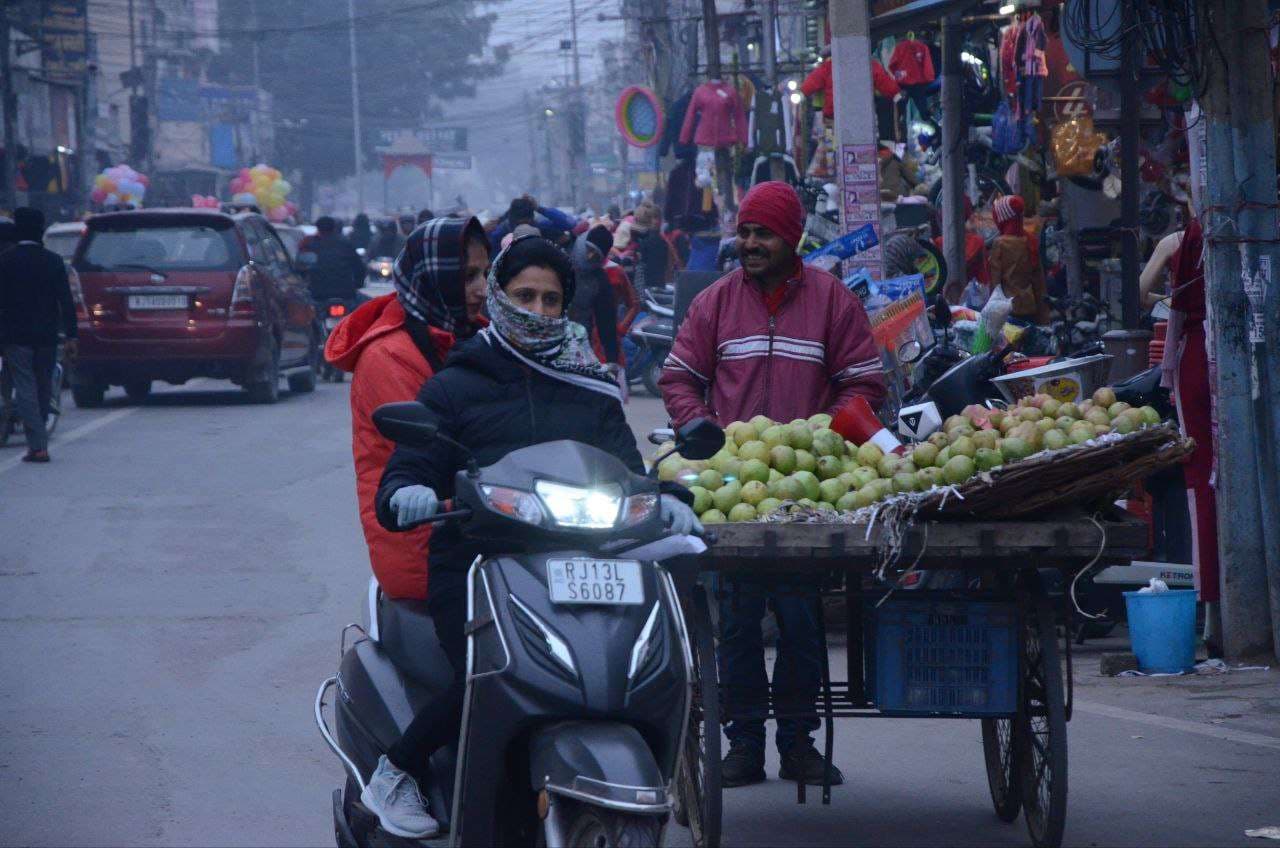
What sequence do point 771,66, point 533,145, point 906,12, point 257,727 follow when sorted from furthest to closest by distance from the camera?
1. point 533,145
2. point 771,66
3. point 906,12
4. point 257,727

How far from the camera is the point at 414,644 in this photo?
455cm

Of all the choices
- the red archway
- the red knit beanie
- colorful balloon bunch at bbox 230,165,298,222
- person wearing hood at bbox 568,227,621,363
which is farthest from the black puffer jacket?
the red archway

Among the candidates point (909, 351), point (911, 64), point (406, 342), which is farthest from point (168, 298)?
point (406, 342)

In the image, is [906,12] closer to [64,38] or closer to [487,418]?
[487,418]

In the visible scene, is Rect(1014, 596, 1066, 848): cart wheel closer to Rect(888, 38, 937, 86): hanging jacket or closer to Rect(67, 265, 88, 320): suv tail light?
Rect(888, 38, 937, 86): hanging jacket

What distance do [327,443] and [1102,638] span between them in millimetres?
8903

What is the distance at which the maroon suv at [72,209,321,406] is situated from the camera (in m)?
18.8

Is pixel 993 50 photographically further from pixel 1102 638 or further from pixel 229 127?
pixel 229 127

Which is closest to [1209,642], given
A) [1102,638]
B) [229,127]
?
[1102,638]

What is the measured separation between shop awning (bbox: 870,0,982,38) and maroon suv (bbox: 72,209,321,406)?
8.68m

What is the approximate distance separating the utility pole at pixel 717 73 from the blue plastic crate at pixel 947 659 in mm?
21929

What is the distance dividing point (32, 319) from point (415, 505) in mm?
12193

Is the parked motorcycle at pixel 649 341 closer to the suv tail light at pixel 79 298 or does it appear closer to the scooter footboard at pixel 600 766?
the suv tail light at pixel 79 298

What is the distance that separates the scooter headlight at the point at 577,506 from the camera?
384 cm
